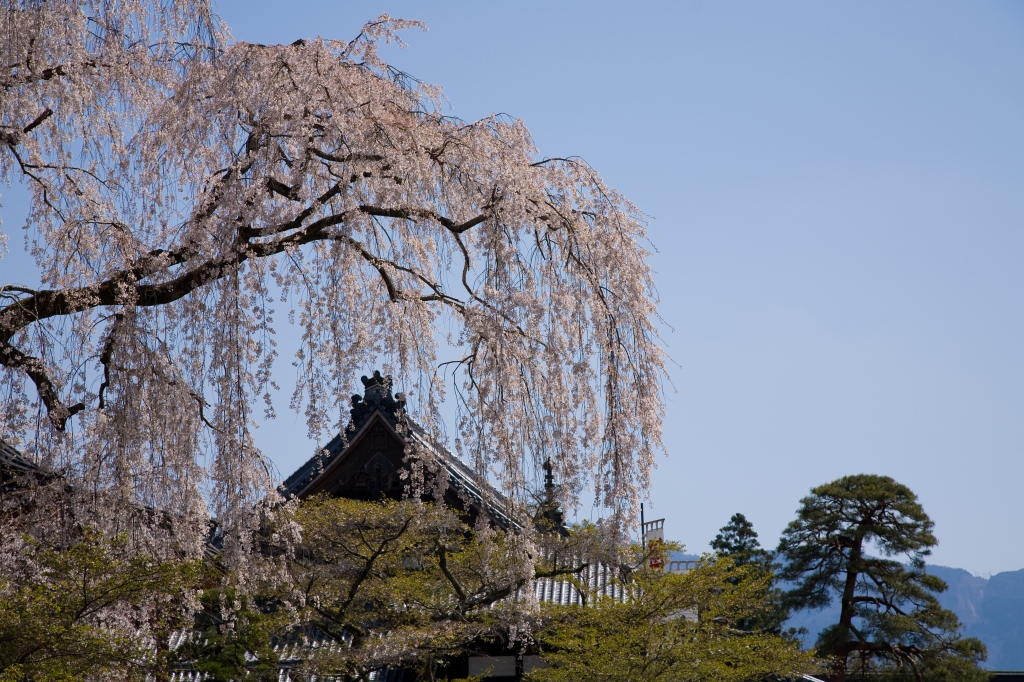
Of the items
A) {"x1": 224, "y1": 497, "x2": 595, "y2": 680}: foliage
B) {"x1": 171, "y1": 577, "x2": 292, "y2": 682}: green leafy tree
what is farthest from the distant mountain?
{"x1": 171, "y1": 577, "x2": 292, "y2": 682}: green leafy tree

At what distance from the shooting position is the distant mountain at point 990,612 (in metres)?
139

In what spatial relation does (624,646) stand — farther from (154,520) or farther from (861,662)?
(861,662)

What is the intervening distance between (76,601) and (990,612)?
567 ft

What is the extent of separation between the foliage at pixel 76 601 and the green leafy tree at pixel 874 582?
674 inches

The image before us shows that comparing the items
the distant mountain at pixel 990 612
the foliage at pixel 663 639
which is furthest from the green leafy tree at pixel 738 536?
the distant mountain at pixel 990 612

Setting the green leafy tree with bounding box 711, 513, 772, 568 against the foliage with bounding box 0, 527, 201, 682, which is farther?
the green leafy tree with bounding box 711, 513, 772, 568

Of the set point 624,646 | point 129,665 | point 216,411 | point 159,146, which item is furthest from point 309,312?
point 624,646

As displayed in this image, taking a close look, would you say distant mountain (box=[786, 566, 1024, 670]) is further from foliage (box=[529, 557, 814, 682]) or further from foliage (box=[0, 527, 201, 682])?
foliage (box=[0, 527, 201, 682])

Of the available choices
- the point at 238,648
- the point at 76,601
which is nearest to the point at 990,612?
the point at 238,648

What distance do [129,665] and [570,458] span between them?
139 inches

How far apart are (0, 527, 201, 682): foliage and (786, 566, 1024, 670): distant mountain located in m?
136

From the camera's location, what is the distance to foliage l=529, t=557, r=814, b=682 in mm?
8836

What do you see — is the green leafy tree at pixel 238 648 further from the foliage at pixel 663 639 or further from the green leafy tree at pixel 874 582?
the green leafy tree at pixel 874 582

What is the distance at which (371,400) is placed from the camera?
13898 mm
